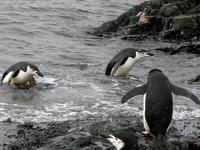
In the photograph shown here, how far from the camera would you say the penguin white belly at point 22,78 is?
9.70 metres

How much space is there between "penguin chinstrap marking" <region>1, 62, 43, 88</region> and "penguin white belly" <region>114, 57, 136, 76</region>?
6.32 feet

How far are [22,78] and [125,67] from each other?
89.1 inches

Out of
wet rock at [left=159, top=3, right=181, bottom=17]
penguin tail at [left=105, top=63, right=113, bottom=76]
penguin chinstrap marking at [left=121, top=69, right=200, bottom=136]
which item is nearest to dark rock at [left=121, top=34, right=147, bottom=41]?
wet rock at [left=159, top=3, right=181, bottom=17]

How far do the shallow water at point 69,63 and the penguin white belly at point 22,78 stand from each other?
216 millimetres

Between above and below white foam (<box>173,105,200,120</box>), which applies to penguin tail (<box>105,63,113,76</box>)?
above

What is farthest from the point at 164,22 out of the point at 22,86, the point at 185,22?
the point at 22,86

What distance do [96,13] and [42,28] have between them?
4.05 metres

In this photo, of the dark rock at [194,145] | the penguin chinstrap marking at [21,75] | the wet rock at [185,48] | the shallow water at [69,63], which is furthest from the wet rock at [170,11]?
the dark rock at [194,145]

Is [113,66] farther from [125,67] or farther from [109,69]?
[125,67]

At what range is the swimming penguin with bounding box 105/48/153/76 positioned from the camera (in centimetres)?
1090

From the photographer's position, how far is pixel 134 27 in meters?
15.2

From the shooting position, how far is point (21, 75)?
31.9 feet

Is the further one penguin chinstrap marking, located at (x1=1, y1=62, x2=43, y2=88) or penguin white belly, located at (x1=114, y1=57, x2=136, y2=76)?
penguin white belly, located at (x1=114, y1=57, x2=136, y2=76)

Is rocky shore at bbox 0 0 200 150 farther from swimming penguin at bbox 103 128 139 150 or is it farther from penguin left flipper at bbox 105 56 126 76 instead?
penguin left flipper at bbox 105 56 126 76
